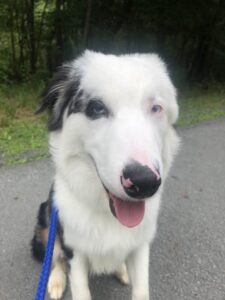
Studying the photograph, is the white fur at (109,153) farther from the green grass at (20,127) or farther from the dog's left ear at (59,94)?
the green grass at (20,127)

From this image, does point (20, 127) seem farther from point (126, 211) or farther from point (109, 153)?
point (109, 153)

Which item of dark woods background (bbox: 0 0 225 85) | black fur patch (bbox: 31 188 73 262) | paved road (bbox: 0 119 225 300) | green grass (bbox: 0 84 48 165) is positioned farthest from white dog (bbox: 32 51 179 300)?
dark woods background (bbox: 0 0 225 85)

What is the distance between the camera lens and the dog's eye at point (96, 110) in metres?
2.24

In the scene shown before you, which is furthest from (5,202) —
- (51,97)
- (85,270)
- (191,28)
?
(191,28)

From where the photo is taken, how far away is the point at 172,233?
387 cm

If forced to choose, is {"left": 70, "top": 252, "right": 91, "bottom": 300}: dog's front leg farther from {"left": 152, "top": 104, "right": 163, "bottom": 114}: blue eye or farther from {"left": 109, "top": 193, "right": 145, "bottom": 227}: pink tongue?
{"left": 152, "top": 104, "right": 163, "bottom": 114}: blue eye

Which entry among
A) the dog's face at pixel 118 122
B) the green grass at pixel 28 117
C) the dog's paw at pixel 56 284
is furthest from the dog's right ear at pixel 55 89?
the green grass at pixel 28 117

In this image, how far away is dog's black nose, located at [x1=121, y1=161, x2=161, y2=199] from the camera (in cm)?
195

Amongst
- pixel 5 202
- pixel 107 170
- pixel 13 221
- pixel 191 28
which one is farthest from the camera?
pixel 191 28

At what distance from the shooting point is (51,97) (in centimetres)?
259

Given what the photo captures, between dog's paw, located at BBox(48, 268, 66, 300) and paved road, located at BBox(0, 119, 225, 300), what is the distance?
0.07m

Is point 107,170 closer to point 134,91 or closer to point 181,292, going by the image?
point 134,91

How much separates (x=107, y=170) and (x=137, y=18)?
21.9ft

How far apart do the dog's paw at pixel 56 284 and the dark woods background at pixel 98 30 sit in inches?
185
